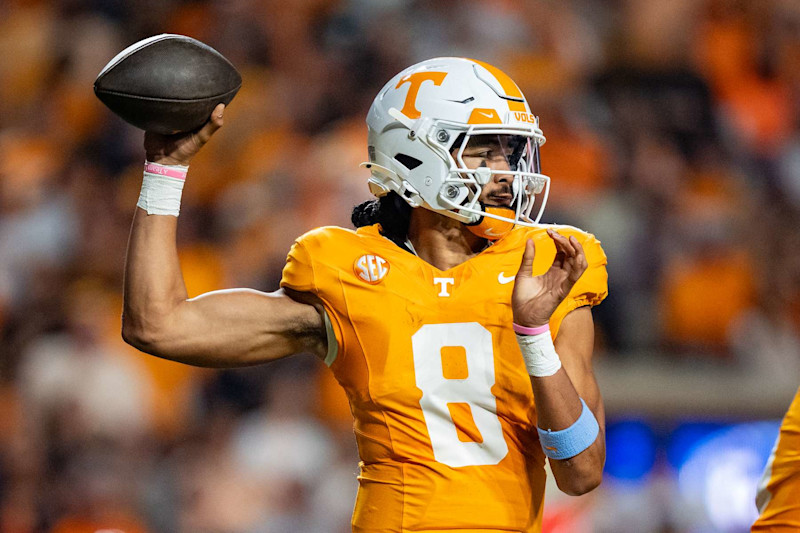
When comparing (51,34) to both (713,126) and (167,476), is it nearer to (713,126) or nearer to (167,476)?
(167,476)

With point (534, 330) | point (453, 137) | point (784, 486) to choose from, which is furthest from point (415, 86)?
point (784, 486)

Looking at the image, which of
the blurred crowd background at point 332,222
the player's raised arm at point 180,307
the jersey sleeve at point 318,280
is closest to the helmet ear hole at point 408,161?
the jersey sleeve at point 318,280

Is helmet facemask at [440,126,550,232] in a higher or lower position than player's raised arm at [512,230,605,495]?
higher

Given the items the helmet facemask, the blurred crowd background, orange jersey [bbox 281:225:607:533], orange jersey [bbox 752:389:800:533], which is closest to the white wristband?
orange jersey [bbox 281:225:607:533]

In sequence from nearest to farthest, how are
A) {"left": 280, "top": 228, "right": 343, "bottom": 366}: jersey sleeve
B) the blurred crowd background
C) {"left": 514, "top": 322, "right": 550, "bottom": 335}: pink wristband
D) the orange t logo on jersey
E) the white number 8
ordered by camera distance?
{"left": 514, "top": 322, "right": 550, "bottom": 335}: pink wristband → the white number 8 → {"left": 280, "top": 228, "right": 343, "bottom": 366}: jersey sleeve → the orange t logo on jersey → the blurred crowd background

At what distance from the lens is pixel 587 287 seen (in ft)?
7.72

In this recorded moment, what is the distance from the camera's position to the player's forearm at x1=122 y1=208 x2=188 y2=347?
2.34 m

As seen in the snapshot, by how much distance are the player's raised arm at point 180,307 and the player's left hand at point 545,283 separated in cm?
49

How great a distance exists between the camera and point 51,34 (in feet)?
20.7

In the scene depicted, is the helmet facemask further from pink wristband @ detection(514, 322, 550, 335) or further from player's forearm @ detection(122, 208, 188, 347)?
player's forearm @ detection(122, 208, 188, 347)

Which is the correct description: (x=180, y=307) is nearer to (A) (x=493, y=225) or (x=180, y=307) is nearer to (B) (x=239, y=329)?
(B) (x=239, y=329)

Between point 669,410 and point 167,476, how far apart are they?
2.07m

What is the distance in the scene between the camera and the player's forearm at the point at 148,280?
2340mm

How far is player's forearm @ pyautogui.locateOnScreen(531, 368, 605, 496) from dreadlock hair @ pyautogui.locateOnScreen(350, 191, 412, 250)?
523 mm
